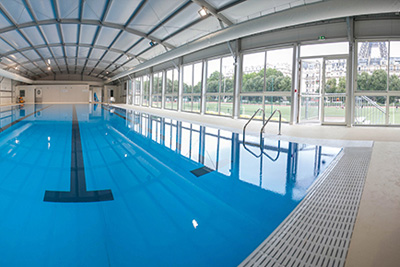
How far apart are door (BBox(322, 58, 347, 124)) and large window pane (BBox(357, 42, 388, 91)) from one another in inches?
21.5

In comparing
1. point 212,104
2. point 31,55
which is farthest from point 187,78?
point 31,55

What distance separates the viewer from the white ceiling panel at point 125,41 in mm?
14172

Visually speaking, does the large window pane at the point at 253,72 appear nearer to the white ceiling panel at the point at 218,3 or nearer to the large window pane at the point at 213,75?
the large window pane at the point at 213,75

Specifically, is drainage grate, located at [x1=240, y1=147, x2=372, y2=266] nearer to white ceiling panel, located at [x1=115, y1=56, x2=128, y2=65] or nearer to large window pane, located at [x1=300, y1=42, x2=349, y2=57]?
large window pane, located at [x1=300, y1=42, x2=349, y2=57]

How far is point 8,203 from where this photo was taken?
2.55 m

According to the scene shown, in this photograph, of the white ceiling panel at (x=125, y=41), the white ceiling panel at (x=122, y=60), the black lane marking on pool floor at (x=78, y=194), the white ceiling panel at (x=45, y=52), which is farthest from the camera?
the white ceiling panel at (x=122, y=60)

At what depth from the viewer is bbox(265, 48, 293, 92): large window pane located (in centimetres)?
1043

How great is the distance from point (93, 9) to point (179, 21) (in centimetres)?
384

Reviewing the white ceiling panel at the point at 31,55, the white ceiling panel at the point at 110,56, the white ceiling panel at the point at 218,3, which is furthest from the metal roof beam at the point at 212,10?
the white ceiling panel at the point at 31,55

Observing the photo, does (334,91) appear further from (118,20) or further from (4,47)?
(4,47)

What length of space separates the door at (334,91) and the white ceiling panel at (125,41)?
34.5ft

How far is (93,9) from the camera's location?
35.0 feet

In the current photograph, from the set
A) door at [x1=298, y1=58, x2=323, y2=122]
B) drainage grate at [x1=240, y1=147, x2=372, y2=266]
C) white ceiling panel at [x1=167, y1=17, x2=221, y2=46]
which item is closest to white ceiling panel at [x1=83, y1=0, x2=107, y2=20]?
white ceiling panel at [x1=167, y1=17, x2=221, y2=46]

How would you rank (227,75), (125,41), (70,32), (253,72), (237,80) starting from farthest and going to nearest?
(125,41) < (70,32) < (227,75) < (237,80) < (253,72)
